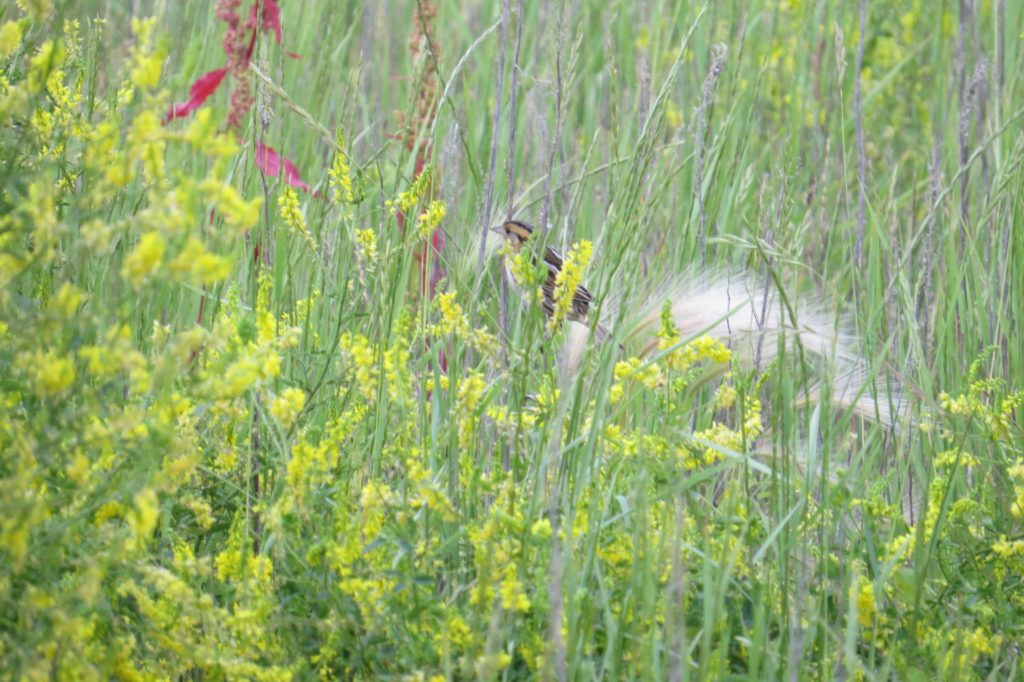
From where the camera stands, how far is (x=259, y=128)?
8.73 feet

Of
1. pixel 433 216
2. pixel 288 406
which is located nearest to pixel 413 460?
pixel 288 406

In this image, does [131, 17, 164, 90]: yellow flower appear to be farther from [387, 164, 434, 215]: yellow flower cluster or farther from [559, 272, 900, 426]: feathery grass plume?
[559, 272, 900, 426]: feathery grass plume

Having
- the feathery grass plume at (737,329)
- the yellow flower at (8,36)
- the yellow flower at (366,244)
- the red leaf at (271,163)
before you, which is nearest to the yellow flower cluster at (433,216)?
the yellow flower at (366,244)

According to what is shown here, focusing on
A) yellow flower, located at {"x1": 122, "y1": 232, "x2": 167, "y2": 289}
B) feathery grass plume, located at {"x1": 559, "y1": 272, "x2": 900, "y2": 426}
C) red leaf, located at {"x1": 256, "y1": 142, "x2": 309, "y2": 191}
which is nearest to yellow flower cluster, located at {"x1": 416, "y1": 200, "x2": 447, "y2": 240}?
feathery grass plume, located at {"x1": 559, "y1": 272, "x2": 900, "y2": 426}

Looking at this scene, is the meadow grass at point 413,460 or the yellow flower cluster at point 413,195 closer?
the meadow grass at point 413,460

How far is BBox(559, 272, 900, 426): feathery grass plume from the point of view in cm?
238

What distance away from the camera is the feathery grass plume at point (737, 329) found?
7.80 ft

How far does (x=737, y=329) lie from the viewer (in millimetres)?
2520

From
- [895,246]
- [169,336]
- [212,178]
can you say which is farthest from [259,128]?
[895,246]

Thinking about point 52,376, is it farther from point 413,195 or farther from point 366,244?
point 413,195

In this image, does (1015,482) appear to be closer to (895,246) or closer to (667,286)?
(667,286)

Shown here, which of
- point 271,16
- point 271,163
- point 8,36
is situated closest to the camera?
point 8,36

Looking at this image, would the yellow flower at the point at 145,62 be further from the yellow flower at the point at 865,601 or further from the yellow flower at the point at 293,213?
the yellow flower at the point at 865,601

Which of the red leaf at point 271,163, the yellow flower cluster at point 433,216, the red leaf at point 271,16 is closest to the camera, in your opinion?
the yellow flower cluster at point 433,216
